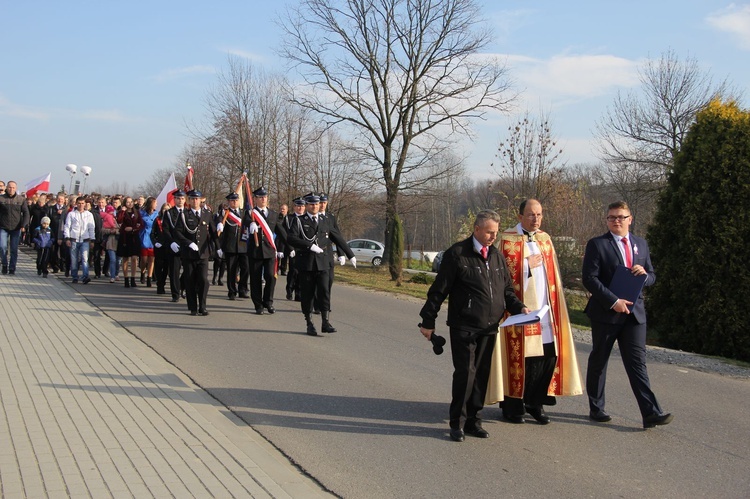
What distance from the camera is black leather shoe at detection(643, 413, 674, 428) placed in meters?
6.39

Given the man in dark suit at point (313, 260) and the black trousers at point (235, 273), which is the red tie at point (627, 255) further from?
the black trousers at point (235, 273)

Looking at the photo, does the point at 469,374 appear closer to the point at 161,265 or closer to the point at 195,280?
the point at 195,280

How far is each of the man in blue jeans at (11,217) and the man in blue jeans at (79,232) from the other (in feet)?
4.59

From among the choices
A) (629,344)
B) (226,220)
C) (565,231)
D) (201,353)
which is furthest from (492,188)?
(629,344)

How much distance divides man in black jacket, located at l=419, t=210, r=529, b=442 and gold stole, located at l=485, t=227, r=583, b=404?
0.70ft

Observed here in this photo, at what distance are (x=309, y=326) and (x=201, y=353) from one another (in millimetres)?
1980

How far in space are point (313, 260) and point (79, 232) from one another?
26.7ft

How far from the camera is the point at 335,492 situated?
4.94 metres

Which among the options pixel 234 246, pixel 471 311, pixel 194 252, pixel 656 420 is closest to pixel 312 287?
pixel 194 252

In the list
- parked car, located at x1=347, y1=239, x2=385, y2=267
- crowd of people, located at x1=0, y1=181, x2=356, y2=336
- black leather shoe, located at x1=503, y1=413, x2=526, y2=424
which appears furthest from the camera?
parked car, located at x1=347, y1=239, x2=385, y2=267

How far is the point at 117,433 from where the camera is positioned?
590cm

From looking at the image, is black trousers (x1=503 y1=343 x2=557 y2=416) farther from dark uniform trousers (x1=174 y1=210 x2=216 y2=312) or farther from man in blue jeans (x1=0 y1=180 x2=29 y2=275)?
man in blue jeans (x1=0 y1=180 x2=29 y2=275)

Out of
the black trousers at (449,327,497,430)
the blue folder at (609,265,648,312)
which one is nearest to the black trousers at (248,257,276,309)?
the black trousers at (449,327,497,430)

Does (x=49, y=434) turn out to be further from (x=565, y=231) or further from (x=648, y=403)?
(x=565, y=231)
